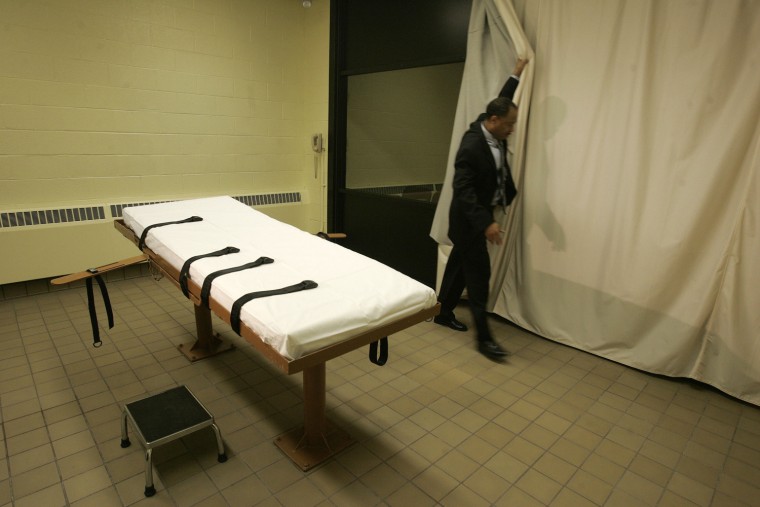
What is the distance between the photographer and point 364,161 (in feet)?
14.4

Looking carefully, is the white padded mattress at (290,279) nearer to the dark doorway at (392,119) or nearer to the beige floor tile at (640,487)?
the beige floor tile at (640,487)

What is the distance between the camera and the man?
249cm

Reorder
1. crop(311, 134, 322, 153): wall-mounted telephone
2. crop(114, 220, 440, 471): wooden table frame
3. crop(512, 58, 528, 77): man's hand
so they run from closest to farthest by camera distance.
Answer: crop(114, 220, 440, 471): wooden table frame
crop(512, 58, 528, 77): man's hand
crop(311, 134, 322, 153): wall-mounted telephone

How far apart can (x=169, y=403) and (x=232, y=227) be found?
2.91ft

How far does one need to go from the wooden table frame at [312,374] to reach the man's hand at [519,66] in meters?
1.68

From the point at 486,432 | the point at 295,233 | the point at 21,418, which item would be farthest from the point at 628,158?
the point at 21,418

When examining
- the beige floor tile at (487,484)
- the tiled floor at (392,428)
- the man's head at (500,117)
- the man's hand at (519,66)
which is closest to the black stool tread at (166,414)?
the tiled floor at (392,428)

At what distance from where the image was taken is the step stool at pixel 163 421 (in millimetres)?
1604

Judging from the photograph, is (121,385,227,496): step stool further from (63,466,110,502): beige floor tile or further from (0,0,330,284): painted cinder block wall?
(0,0,330,284): painted cinder block wall

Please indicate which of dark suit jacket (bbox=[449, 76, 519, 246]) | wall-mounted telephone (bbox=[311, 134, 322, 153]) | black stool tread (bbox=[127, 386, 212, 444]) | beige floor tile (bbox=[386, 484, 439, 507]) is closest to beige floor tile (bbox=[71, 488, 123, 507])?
black stool tread (bbox=[127, 386, 212, 444])

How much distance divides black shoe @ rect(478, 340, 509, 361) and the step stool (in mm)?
1590

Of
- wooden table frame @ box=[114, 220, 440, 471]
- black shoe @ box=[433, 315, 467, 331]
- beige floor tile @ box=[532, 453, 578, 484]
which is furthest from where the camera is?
black shoe @ box=[433, 315, 467, 331]

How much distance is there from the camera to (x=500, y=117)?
2.46m

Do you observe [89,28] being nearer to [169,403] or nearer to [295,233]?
[295,233]
